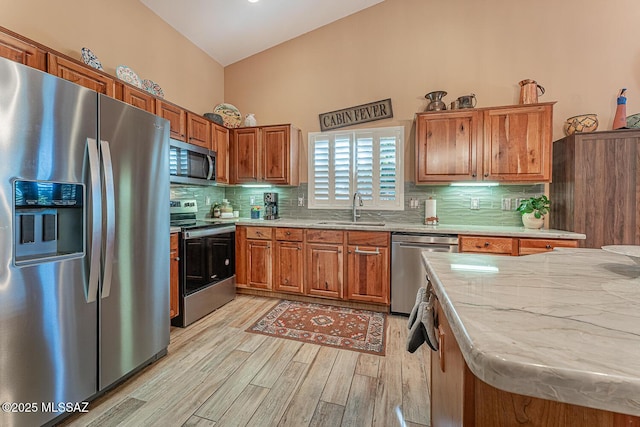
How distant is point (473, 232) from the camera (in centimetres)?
269

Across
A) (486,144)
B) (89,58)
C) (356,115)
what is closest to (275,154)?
(356,115)

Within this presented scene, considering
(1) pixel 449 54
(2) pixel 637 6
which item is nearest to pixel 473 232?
(1) pixel 449 54

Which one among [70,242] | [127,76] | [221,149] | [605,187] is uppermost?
[127,76]

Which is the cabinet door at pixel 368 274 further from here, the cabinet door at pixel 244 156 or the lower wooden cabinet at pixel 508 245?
the cabinet door at pixel 244 156

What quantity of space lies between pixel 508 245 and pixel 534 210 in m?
0.68

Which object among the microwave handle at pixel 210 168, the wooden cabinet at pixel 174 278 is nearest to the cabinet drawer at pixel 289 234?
the microwave handle at pixel 210 168

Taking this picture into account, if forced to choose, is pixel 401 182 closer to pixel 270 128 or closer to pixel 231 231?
pixel 270 128

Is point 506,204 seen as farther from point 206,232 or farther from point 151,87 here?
point 151,87

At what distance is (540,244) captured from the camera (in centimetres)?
258

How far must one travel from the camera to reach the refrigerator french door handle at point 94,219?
1.55m

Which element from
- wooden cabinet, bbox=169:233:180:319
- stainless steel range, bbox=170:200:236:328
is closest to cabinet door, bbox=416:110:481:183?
stainless steel range, bbox=170:200:236:328

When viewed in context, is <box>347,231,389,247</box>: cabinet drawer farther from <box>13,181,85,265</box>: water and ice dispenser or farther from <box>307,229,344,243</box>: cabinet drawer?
<box>13,181,85,265</box>: water and ice dispenser

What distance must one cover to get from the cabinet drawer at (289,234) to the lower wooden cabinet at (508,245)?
171 centimetres

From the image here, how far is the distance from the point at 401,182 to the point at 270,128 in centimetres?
184
